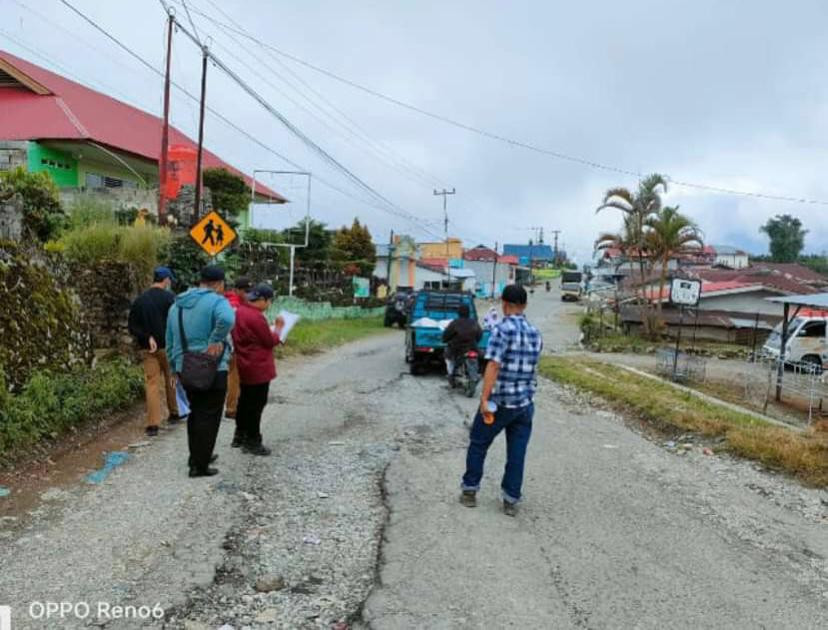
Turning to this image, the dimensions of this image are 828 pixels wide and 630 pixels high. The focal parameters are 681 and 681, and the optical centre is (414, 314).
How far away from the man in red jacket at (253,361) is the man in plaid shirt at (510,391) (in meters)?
2.39

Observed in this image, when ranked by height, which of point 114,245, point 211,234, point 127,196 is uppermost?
point 127,196

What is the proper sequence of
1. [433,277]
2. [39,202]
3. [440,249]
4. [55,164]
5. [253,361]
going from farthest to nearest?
[440,249] → [433,277] → [55,164] → [39,202] → [253,361]

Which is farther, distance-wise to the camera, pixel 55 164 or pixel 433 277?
pixel 433 277

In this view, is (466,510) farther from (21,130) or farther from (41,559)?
(21,130)

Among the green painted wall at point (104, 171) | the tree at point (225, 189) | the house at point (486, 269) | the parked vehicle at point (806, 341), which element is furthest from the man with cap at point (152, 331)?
the house at point (486, 269)

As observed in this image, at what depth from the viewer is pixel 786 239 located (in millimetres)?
89562

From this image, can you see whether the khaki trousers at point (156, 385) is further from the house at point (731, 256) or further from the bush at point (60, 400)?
the house at point (731, 256)

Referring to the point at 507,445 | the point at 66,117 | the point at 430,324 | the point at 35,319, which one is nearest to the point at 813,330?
the point at 430,324

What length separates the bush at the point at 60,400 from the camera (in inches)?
240

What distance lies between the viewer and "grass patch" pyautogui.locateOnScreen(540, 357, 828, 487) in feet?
23.3

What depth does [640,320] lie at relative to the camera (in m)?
30.4

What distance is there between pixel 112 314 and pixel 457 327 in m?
5.70

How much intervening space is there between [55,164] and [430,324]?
53.7ft

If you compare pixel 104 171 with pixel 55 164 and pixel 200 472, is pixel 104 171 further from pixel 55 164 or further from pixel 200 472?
pixel 200 472
